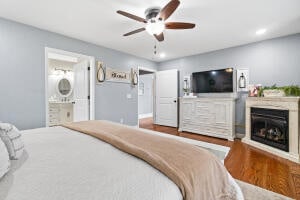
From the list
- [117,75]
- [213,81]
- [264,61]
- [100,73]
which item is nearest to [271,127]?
[264,61]

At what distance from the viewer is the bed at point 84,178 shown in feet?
1.96

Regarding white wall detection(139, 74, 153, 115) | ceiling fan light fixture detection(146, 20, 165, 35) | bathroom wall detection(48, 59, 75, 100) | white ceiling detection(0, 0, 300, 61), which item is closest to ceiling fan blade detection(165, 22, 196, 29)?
ceiling fan light fixture detection(146, 20, 165, 35)

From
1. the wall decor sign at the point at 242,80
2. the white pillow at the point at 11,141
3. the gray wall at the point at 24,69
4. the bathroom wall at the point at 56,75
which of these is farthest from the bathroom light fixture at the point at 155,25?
the bathroom wall at the point at 56,75

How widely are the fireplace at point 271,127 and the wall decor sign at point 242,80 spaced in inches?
27.0

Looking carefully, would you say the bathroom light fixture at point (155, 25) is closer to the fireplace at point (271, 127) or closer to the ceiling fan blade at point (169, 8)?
the ceiling fan blade at point (169, 8)

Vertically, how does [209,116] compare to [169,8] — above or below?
below

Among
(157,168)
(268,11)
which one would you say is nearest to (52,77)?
(157,168)

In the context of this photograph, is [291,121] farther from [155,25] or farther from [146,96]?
[146,96]

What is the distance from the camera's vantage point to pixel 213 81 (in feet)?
13.4

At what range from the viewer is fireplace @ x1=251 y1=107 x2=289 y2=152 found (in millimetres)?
2590

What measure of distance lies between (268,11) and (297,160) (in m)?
2.40

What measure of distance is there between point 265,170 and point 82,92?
3912 millimetres

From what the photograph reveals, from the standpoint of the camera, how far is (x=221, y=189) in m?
1.00

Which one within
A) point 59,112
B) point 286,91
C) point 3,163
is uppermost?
point 286,91
